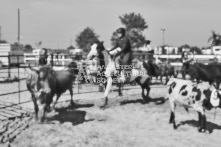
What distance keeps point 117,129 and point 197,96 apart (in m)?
1.77

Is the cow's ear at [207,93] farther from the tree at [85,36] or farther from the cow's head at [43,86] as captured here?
the tree at [85,36]

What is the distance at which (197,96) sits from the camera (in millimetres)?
6309

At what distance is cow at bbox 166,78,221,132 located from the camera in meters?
6.16

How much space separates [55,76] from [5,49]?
33946 millimetres

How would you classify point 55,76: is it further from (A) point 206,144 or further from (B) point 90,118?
(A) point 206,144

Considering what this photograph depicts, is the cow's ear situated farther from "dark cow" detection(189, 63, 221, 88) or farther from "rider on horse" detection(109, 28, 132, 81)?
"dark cow" detection(189, 63, 221, 88)

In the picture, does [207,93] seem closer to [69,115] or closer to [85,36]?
[69,115]

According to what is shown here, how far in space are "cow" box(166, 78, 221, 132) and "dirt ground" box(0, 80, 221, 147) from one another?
1.48 feet

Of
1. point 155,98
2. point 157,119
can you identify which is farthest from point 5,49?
point 157,119

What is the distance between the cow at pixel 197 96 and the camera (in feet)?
20.2

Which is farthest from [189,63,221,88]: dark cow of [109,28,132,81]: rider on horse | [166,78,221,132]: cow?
[166,78,221,132]: cow

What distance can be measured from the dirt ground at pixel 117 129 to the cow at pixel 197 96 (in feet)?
1.48

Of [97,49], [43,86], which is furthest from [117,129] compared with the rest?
[97,49]

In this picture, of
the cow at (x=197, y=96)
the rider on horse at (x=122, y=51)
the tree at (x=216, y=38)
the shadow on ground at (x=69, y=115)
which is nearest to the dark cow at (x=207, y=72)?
the rider on horse at (x=122, y=51)
